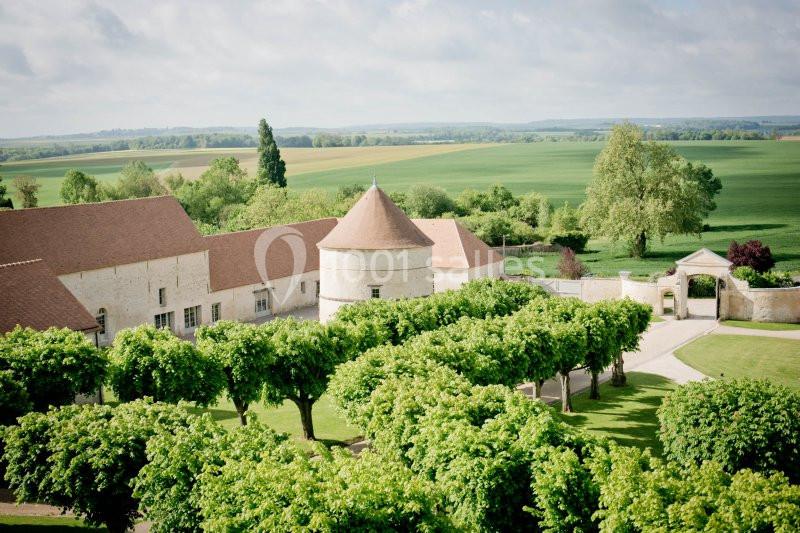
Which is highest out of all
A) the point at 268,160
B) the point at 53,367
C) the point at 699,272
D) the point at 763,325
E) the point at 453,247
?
the point at 268,160

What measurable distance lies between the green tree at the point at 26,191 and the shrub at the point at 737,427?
85.1 meters

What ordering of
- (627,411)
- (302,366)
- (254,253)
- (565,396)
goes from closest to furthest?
(302,366) < (565,396) < (627,411) < (254,253)

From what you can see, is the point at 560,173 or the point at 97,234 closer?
the point at 97,234

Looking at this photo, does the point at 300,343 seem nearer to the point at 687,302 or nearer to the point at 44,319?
the point at 44,319

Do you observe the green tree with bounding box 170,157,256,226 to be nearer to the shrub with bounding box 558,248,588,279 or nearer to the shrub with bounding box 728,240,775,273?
the shrub with bounding box 558,248,588,279

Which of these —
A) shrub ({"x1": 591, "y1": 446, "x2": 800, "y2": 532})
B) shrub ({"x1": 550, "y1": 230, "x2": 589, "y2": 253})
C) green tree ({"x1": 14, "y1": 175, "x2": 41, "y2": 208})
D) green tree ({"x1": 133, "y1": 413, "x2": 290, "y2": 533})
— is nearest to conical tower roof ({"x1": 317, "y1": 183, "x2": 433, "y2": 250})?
green tree ({"x1": 133, "y1": 413, "x2": 290, "y2": 533})

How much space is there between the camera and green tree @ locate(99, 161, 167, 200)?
316 feet

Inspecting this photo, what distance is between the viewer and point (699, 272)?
2100 inches

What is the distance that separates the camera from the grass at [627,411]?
102ft

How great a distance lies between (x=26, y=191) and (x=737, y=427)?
89148 millimetres

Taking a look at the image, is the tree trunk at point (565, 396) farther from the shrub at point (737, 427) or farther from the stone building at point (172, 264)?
the stone building at point (172, 264)


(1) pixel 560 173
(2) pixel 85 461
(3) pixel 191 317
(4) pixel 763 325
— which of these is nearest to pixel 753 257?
(4) pixel 763 325

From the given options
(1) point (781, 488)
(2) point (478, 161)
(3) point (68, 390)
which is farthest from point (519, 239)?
(2) point (478, 161)

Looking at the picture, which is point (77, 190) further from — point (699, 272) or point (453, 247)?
point (699, 272)
